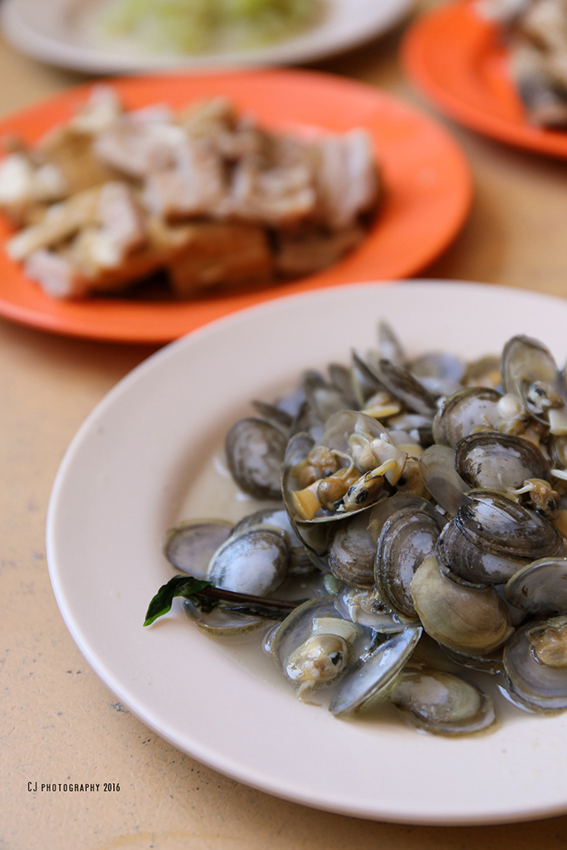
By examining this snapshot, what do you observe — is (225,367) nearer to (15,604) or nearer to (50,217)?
(15,604)

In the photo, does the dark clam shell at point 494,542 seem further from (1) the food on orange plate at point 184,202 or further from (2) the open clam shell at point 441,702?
(1) the food on orange plate at point 184,202

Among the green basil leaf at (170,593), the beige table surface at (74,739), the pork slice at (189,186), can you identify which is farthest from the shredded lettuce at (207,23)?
the green basil leaf at (170,593)

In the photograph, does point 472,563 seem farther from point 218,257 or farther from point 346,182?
point 346,182

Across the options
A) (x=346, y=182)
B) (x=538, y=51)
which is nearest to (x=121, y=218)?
(x=346, y=182)

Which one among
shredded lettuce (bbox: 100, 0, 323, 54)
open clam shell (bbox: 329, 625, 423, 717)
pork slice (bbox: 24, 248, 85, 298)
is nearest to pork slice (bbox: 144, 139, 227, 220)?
pork slice (bbox: 24, 248, 85, 298)

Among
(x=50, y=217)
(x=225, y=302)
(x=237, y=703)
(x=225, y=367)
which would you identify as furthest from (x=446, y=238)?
(x=237, y=703)

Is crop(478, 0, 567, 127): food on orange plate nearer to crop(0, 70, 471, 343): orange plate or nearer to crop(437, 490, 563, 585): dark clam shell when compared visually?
crop(0, 70, 471, 343): orange plate
